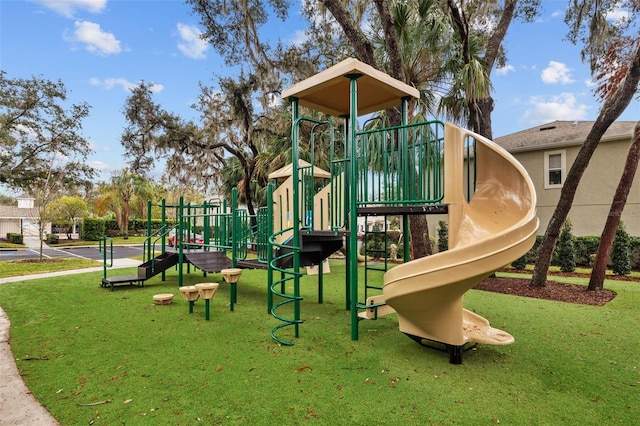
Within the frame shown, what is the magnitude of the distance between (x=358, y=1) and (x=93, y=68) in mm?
12889

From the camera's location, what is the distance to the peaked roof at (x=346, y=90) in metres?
4.46

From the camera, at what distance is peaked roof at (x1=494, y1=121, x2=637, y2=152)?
1265 cm

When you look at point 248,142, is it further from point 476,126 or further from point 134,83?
point 476,126

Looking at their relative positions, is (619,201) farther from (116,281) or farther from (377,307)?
(116,281)

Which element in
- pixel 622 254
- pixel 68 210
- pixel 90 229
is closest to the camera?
pixel 622 254

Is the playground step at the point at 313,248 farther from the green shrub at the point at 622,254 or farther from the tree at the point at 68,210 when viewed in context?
the tree at the point at 68,210

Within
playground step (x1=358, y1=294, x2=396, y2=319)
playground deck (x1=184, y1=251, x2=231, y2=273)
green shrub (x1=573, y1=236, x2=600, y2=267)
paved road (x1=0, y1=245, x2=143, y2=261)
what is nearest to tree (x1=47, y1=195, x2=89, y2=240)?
paved road (x1=0, y1=245, x2=143, y2=261)

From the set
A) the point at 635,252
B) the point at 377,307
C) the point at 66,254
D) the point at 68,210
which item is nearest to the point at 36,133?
the point at 66,254

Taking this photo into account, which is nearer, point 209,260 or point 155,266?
point 209,260

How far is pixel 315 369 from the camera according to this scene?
355 cm

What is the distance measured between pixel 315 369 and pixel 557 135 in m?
14.8

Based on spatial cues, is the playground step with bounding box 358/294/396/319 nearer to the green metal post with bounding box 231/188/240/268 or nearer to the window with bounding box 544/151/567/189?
the green metal post with bounding box 231/188/240/268

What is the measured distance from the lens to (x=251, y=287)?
330 inches

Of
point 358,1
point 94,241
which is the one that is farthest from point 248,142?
point 94,241
